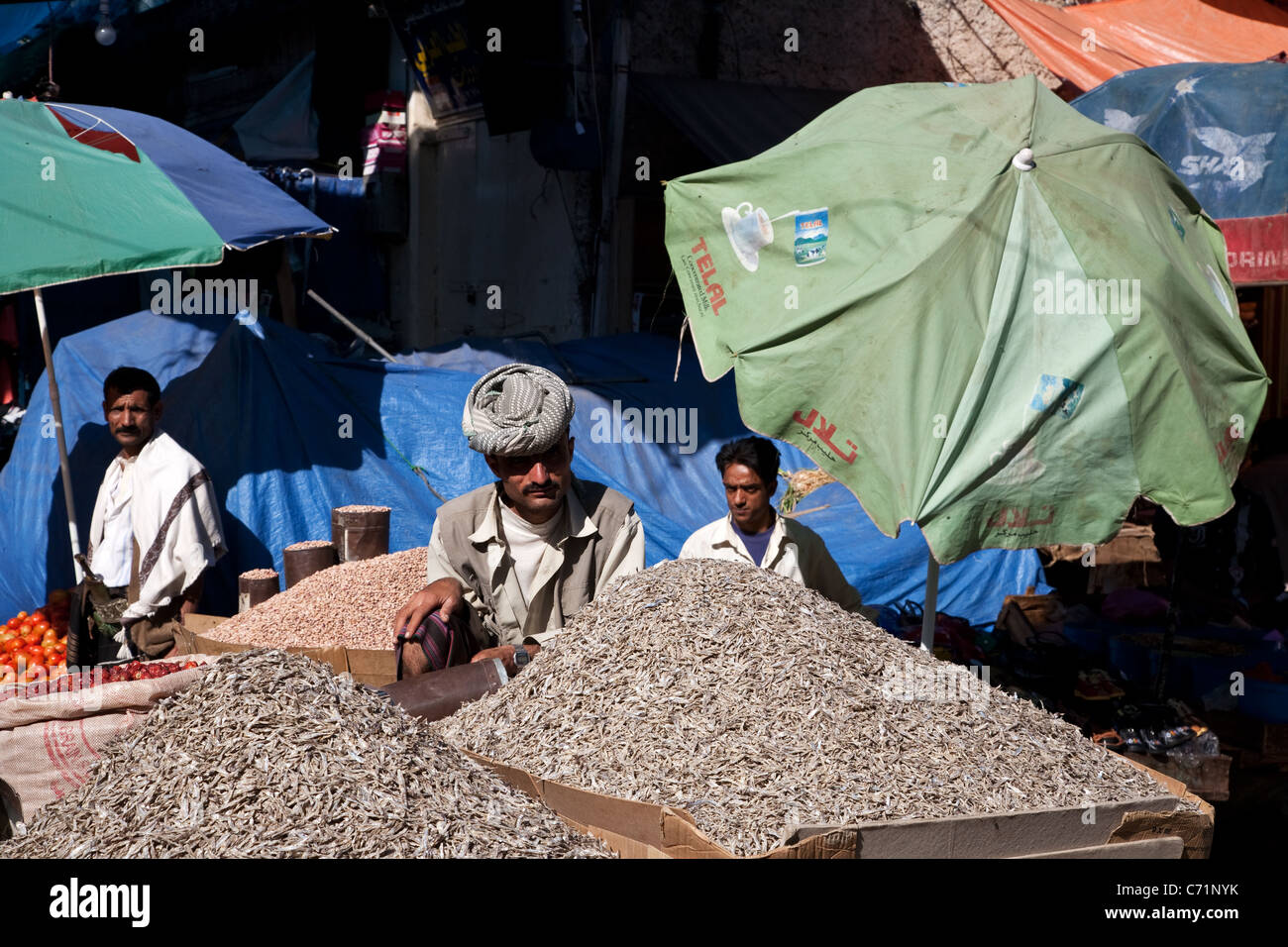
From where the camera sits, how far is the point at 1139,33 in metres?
7.36

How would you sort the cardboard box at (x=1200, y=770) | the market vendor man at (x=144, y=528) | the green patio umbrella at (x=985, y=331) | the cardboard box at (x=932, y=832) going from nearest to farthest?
the cardboard box at (x=932, y=832) < the green patio umbrella at (x=985, y=331) < the cardboard box at (x=1200, y=770) < the market vendor man at (x=144, y=528)

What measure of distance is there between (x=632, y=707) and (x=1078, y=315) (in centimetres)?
151

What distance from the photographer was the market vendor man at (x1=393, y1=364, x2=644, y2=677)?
11.6ft

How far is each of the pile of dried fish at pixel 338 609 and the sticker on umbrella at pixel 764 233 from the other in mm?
1883

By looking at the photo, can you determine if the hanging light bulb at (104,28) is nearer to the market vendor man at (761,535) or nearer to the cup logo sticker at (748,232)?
the market vendor man at (761,535)

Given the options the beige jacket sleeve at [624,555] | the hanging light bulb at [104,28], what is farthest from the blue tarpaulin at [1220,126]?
the hanging light bulb at [104,28]

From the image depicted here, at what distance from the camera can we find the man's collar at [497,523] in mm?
3729

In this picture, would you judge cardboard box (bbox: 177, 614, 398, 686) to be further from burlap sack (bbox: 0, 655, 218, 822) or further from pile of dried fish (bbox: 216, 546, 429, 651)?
burlap sack (bbox: 0, 655, 218, 822)

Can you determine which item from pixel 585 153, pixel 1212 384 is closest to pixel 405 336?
pixel 585 153

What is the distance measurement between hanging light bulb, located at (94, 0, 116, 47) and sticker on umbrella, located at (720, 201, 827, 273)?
6922 millimetres

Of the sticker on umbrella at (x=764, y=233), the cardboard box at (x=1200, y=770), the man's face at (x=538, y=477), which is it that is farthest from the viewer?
the cardboard box at (x=1200, y=770)

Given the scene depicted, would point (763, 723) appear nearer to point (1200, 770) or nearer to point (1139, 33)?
point (1200, 770)

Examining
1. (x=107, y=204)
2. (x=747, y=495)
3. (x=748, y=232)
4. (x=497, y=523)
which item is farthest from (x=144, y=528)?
(x=748, y=232)

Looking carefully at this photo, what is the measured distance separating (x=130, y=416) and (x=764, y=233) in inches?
118
